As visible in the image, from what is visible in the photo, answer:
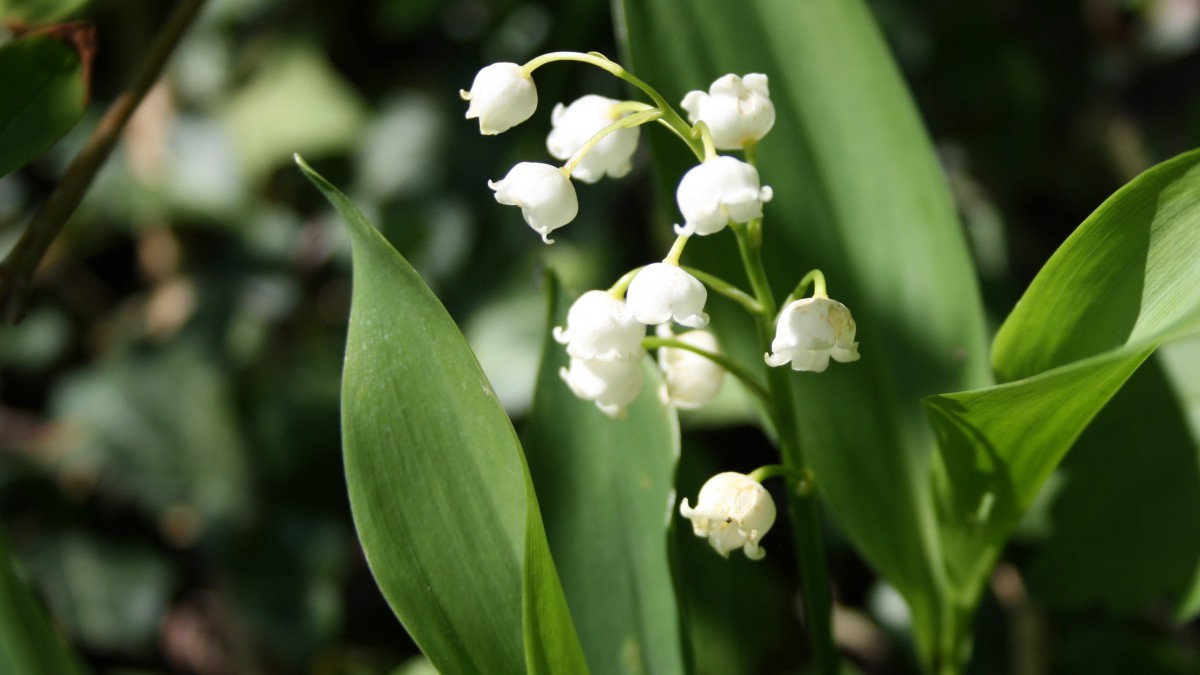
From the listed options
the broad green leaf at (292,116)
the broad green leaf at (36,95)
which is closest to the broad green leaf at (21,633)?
the broad green leaf at (36,95)

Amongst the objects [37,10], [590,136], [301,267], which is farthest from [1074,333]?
[301,267]

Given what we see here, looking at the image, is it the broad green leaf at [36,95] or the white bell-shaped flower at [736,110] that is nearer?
the white bell-shaped flower at [736,110]

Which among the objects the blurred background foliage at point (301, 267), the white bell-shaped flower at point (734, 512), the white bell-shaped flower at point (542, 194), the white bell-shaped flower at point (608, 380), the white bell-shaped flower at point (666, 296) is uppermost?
the white bell-shaped flower at point (542, 194)

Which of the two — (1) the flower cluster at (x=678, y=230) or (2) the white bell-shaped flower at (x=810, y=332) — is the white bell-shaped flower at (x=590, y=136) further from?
(2) the white bell-shaped flower at (x=810, y=332)

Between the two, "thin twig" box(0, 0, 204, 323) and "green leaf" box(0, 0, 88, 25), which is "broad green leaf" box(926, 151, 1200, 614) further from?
"green leaf" box(0, 0, 88, 25)

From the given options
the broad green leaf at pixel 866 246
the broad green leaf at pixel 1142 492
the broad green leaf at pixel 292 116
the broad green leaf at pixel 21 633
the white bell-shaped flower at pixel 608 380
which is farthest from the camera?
the broad green leaf at pixel 292 116

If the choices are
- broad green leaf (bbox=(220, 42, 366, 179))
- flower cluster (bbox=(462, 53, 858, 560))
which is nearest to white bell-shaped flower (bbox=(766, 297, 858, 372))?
flower cluster (bbox=(462, 53, 858, 560))

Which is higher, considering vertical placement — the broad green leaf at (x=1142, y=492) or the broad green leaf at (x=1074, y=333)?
the broad green leaf at (x=1074, y=333)

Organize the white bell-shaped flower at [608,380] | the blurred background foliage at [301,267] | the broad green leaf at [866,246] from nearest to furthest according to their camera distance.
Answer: the white bell-shaped flower at [608,380] < the broad green leaf at [866,246] < the blurred background foliage at [301,267]
